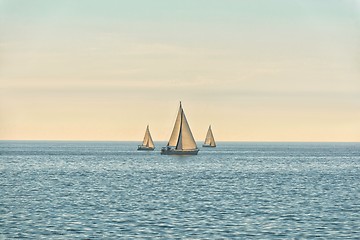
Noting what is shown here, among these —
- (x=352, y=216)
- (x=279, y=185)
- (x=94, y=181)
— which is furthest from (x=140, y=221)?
(x=94, y=181)

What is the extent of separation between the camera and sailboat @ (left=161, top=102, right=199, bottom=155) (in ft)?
576

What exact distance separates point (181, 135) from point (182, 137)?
44.3 inches

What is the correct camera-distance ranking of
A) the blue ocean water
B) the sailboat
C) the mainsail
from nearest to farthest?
the blue ocean water, the mainsail, the sailboat

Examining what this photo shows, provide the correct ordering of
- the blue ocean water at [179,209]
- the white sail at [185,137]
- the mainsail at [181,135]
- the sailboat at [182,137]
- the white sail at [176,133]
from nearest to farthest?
the blue ocean water at [179,209]
the mainsail at [181,135]
the sailboat at [182,137]
the white sail at [176,133]
the white sail at [185,137]

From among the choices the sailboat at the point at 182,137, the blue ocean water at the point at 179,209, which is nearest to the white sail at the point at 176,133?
the sailboat at the point at 182,137

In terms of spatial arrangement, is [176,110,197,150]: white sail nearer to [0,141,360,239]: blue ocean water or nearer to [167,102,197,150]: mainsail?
[167,102,197,150]: mainsail

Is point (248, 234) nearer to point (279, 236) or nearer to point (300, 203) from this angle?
point (279, 236)

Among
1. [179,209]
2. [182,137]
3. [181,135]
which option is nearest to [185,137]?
[182,137]

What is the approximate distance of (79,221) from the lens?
190 feet

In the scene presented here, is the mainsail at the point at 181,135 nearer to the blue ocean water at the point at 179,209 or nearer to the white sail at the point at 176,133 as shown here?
the white sail at the point at 176,133

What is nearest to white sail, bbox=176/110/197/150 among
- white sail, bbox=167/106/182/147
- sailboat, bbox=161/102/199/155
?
sailboat, bbox=161/102/199/155

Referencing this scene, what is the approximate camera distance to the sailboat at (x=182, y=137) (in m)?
176

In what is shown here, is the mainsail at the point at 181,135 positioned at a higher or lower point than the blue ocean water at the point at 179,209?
higher

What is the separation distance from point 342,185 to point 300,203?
27.1m
